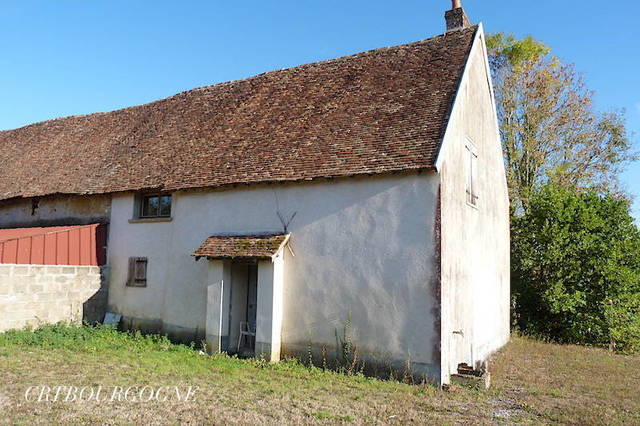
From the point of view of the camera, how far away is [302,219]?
11641 mm

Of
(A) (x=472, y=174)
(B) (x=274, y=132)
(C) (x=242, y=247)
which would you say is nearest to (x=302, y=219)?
(C) (x=242, y=247)

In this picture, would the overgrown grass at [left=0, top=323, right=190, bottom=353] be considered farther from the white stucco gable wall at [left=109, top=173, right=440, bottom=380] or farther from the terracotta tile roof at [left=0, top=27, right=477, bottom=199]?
the terracotta tile roof at [left=0, top=27, right=477, bottom=199]

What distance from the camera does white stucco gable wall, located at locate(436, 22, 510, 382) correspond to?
1052 cm

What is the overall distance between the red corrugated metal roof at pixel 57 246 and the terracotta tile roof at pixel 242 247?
183 inches

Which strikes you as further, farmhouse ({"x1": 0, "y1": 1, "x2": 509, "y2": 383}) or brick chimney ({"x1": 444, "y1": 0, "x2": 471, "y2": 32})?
brick chimney ({"x1": 444, "y1": 0, "x2": 471, "y2": 32})

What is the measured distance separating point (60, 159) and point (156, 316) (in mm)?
8545

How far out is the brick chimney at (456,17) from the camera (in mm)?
14836

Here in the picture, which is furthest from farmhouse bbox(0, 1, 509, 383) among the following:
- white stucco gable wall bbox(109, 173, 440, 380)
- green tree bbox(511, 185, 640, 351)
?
green tree bbox(511, 185, 640, 351)

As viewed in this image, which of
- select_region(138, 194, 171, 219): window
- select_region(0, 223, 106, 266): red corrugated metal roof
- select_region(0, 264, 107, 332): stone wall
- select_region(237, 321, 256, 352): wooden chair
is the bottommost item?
select_region(237, 321, 256, 352): wooden chair

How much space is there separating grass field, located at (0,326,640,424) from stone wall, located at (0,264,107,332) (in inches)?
26.3

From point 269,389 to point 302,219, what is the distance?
13.7 ft

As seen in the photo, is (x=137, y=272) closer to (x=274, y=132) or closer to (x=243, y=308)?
(x=243, y=308)

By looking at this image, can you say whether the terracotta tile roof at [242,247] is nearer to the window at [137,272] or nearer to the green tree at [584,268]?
the window at [137,272]

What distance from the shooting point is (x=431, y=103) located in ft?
38.7
